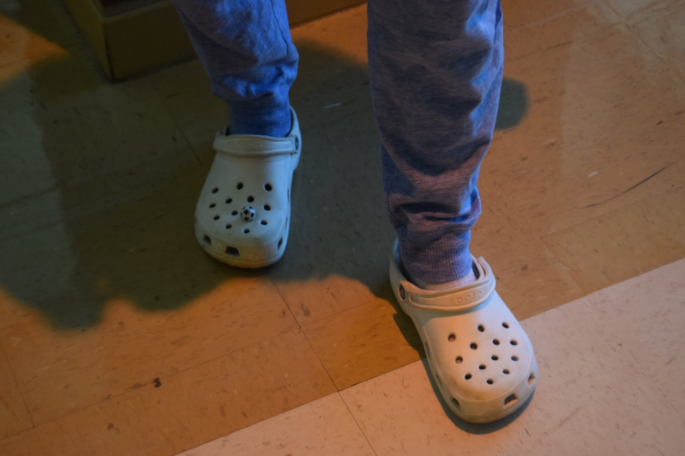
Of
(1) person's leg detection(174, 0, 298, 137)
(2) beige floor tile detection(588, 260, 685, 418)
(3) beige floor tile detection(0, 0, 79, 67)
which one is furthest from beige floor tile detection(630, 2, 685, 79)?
(3) beige floor tile detection(0, 0, 79, 67)

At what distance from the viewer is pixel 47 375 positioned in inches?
33.9

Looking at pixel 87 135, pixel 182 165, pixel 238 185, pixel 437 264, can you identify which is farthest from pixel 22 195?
pixel 437 264

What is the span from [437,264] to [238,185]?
1.07 ft

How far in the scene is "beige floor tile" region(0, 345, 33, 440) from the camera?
820 mm

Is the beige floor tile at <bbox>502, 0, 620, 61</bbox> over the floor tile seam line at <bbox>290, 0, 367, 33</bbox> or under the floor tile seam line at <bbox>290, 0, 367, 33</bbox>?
under

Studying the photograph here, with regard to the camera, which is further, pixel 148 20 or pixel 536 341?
pixel 148 20

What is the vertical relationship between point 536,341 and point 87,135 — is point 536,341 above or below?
below

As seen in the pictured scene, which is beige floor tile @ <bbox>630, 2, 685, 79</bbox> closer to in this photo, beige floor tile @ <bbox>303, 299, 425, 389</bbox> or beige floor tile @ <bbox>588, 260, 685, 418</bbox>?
beige floor tile @ <bbox>588, 260, 685, 418</bbox>

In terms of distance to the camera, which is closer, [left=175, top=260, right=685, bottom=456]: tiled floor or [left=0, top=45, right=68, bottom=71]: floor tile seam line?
[left=175, top=260, right=685, bottom=456]: tiled floor

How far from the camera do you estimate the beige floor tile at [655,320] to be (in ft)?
2.80

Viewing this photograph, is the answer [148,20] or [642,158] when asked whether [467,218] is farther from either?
[148,20]

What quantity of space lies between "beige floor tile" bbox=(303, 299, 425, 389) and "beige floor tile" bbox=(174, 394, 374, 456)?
0.16ft

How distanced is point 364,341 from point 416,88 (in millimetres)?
393

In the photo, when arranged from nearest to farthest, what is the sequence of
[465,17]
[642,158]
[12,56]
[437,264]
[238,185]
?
[465,17] < [437,264] < [238,185] < [642,158] < [12,56]
